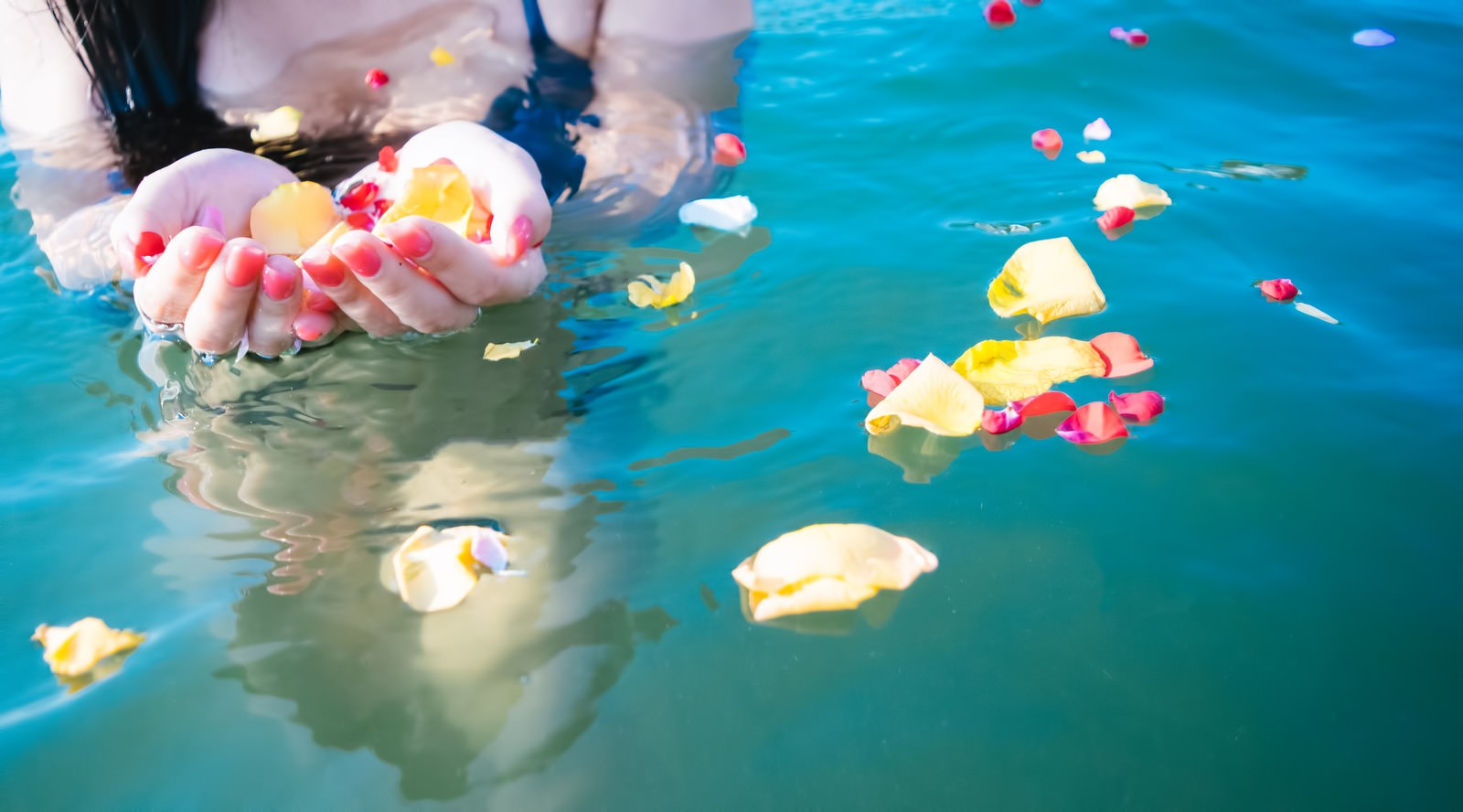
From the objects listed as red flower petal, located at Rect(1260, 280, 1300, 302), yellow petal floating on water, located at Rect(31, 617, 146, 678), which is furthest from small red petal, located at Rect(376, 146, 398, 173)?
red flower petal, located at Rect(1260, 280, 1300, 302)

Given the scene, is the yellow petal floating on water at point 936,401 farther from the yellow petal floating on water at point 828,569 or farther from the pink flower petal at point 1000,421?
the yellow petal floating on water at point 828,569

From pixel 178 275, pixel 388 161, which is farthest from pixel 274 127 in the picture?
pixel 178 275

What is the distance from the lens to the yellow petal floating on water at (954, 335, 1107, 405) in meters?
2.17

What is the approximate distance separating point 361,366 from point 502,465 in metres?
0.56

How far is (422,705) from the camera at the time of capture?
5.20ft

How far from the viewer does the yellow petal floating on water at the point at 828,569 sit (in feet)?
5.49

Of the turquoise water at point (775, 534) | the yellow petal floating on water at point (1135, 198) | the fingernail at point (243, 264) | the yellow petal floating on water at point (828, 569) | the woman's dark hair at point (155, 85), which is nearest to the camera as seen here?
the turquoise water at point (775, 534)

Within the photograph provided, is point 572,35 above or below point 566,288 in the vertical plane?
above

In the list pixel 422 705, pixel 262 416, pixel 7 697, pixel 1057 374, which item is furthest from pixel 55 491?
pixel 1057 374

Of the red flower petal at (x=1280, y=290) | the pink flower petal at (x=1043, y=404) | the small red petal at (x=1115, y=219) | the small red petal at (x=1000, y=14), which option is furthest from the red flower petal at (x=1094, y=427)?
the small red petal at (x=1000, y=14)

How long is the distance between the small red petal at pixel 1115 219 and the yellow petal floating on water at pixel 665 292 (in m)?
1.25

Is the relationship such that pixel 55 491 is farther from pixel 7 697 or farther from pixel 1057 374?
pixel 1057 374

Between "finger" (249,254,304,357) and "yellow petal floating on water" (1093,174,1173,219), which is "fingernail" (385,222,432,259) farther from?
"yellow petal floating on water" (1093,174,1173,219)

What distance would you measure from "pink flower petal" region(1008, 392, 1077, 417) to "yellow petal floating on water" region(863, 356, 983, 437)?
10 cm
